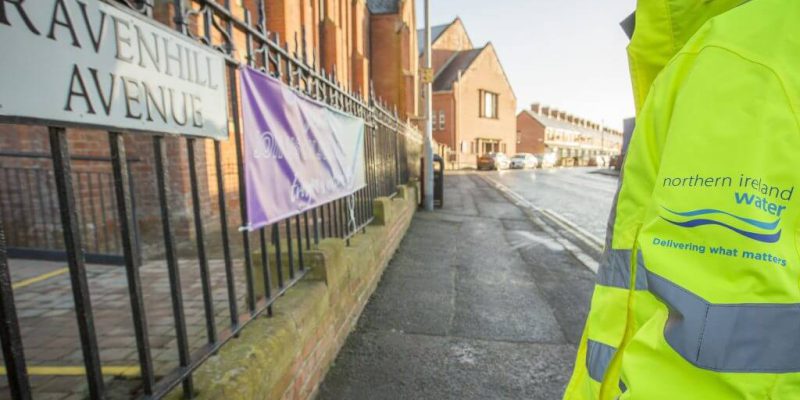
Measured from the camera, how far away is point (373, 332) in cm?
356

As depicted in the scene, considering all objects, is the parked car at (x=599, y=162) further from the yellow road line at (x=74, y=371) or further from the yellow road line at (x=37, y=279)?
the yellow road line at (x=74, y=371)

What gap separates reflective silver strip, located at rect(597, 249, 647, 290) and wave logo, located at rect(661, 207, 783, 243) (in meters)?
0.18

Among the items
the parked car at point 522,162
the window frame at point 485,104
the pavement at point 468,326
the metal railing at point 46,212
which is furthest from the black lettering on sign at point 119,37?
the window frame at point 485,104

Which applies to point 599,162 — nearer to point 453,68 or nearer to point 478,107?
point 478,107

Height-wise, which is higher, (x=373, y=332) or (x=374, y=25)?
(x=374, y=25)

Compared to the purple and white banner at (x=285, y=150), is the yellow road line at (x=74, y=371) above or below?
below

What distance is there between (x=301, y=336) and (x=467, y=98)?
147ft

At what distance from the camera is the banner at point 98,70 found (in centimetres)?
102

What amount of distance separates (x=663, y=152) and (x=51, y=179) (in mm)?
6827

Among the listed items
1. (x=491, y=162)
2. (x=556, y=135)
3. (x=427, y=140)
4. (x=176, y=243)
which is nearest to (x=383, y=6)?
(x=427, y=140)

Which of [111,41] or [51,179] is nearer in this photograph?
[111,41]

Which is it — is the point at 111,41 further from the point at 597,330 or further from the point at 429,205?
the point at 429,205

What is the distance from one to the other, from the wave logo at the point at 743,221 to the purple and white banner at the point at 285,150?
5.96 ft

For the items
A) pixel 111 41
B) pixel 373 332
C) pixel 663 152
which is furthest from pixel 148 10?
pixel 373 332
